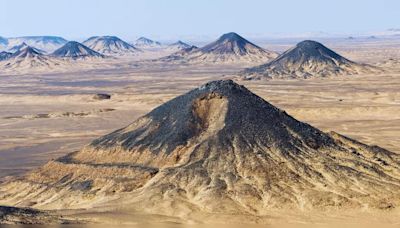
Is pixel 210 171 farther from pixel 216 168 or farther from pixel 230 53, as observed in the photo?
pixel 230 53

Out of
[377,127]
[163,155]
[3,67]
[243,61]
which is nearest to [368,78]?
[377,127]

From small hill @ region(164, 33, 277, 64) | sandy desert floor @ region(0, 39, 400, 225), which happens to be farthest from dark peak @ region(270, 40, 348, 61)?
small hill @ region(164, 33, 277, 64)

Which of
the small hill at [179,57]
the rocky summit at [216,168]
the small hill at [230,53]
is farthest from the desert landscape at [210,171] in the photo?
the small hill at [179,57]

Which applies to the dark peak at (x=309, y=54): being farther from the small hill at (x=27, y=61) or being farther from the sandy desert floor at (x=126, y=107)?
the small hill at (x=27, y=61)

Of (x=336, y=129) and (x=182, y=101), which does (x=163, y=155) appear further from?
(x=336, y=129)

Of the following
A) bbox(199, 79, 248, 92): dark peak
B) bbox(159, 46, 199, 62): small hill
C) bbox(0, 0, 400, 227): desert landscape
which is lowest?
bbox(159, 46, 199, 62): small hill

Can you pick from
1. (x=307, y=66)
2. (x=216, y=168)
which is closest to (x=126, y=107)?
(x=216, y=168)

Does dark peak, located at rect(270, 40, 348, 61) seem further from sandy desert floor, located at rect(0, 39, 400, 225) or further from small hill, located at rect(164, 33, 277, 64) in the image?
small hill, located at rect(164, 33, 277, 64)
